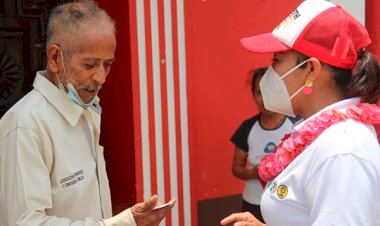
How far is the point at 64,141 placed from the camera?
218 centimetres

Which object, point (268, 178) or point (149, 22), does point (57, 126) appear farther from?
point (149, 22)

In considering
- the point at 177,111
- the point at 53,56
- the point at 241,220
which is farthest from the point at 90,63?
the point at 177,111

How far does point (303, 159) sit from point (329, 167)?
0.46 ft

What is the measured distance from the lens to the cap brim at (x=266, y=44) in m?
2.00

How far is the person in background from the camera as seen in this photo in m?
3.58

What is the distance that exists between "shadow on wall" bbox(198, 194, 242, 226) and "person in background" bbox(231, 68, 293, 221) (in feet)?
1.46

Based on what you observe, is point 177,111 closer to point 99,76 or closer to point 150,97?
point 150,97

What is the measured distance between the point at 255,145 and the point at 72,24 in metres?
1.75

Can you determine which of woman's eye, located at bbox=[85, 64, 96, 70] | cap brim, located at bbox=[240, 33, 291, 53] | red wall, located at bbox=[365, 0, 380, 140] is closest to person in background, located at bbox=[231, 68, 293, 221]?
red wall, located at bbox=[365, 0, 380, 140]

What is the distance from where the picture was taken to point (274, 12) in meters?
4.32

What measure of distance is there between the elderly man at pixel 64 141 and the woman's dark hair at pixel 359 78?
0.85m

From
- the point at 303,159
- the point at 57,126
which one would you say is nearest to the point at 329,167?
the point at 303,159

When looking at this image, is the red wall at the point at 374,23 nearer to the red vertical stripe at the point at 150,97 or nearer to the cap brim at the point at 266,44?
the red vertical stripe at the point at 150,97

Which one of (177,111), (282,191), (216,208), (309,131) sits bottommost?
(216,208)
